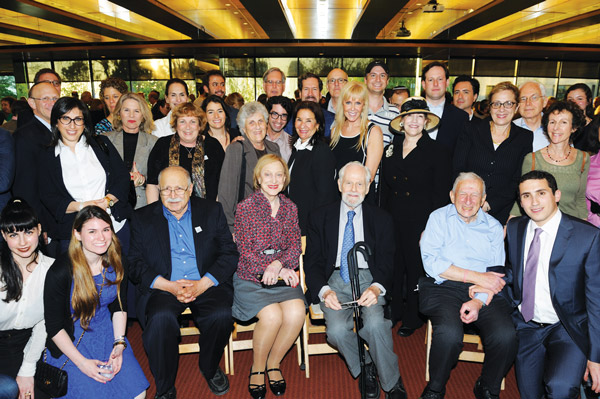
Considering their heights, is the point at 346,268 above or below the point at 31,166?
below

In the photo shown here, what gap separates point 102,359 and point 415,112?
295 cm

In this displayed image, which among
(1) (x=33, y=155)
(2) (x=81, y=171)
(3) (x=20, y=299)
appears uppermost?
(1) (x=33, y=155)

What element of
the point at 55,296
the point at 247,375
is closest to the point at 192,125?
the point at 55,296

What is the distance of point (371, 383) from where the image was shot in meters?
2.90

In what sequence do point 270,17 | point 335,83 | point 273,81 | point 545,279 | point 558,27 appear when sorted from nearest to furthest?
point 545,279, point 335,83, point 273,81, point 270,17, point 558,27

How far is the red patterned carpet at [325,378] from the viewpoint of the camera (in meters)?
2.94

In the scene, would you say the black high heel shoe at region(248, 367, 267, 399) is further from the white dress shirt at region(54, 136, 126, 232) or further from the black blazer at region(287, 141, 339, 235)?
the white dress shirt at region(54, 136, 126, 232)

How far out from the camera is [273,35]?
11.0m

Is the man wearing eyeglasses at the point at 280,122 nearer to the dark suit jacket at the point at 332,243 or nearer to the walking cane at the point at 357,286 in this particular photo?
the dark suit jacket at the point at 332,243

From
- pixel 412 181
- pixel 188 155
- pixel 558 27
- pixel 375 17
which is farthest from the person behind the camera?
pixel 558 27

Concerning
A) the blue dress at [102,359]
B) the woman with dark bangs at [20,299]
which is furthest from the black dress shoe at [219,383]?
the woman with dark bangs at [20,299]

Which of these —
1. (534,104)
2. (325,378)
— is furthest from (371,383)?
(534,104)

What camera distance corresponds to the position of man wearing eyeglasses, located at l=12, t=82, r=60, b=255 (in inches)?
122

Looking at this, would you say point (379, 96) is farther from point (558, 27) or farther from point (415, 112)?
point (558, 27)
